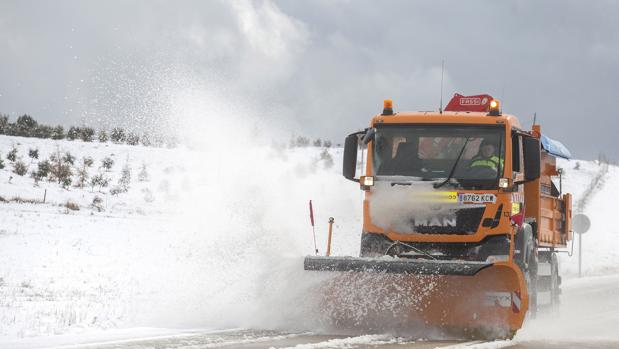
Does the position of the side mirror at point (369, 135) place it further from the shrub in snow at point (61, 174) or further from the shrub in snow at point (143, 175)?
the shrub in snow at point (143, 175)

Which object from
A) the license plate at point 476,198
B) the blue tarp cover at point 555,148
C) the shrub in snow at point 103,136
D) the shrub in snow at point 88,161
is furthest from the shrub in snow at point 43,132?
the license plate at point 476,198

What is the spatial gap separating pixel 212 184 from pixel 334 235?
18.1 meters

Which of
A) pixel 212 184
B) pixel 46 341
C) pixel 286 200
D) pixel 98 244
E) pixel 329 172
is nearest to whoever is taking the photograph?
pixel 46 341

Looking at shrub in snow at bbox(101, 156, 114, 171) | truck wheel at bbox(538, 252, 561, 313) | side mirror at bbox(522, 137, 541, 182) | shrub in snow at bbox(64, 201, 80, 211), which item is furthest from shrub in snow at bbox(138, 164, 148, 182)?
side mirror at bbox(522, 137, 541, 182)

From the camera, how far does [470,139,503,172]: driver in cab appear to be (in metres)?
11.1

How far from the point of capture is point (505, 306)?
32.6 ft

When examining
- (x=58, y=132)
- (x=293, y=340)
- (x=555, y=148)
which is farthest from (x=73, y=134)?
(x=293, y=340)

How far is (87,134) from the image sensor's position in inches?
2480

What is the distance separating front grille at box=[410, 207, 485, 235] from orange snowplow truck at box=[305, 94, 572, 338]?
12 mm

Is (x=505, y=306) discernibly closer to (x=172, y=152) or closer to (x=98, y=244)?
(x=98, y=244)

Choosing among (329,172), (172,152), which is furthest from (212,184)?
(172,152)

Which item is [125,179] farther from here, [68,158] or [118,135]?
[118,135]

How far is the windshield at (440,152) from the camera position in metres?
11.1

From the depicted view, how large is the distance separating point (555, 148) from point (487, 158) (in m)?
4.33
